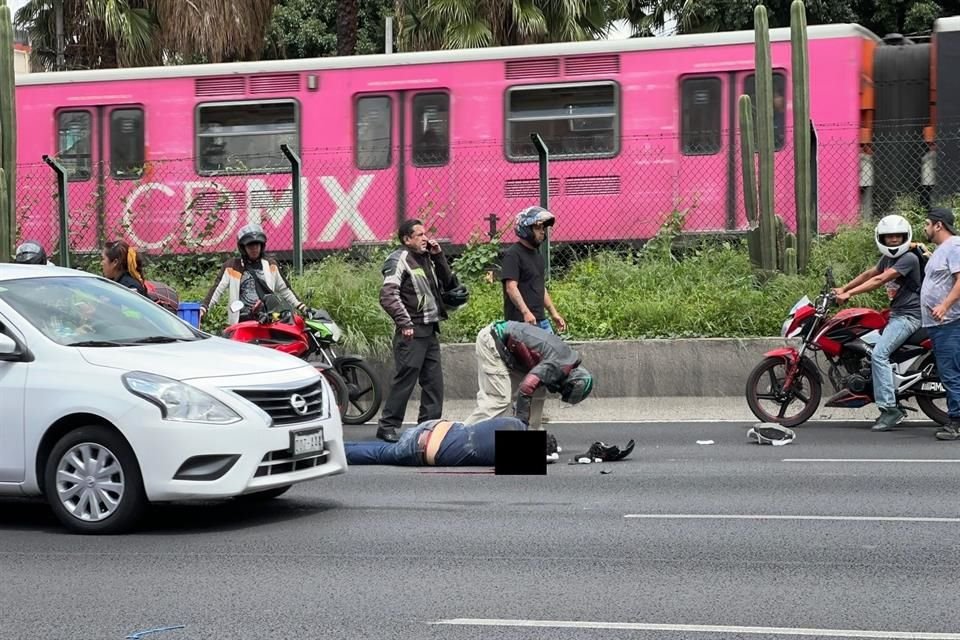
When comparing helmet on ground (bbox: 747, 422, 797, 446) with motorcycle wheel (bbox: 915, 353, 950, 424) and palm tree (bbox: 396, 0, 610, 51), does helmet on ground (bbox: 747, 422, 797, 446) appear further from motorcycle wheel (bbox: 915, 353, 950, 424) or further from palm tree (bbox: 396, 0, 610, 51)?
palm tree (bbox: 396, 0, 610, 51)

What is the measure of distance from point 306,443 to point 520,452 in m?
2.46

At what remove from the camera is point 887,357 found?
12094mm

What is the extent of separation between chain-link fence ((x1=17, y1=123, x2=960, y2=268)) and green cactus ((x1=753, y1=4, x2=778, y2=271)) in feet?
6.68

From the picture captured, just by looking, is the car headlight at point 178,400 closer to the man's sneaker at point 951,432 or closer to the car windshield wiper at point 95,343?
the car windshield wiper at point 95,343

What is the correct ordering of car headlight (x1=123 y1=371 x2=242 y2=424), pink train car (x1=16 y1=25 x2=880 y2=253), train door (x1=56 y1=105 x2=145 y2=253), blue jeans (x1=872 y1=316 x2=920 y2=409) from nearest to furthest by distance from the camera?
car headlight (x1=123 y1=371 x2=242 y2=424) → blue jeans (x1=872 y1=316 x2=920 y2=409) → pink train car (x1=16 y1=25 x2=880 y2=253) → train door (x1=56 y1=105 x2=145 y2=253)

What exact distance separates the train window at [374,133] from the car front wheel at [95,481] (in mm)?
11722

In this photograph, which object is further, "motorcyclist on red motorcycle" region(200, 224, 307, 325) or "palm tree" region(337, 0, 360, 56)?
"palm tree" region(337, 0, 360, 56)

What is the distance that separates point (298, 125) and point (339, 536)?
1235cm

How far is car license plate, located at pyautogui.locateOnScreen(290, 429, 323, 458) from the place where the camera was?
841 cm

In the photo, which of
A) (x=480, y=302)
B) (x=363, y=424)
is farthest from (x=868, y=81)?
(x=363, y=424)

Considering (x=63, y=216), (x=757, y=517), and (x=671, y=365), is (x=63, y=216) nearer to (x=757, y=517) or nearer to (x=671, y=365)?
(x=671, y=365)

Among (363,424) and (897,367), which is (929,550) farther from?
(363,424)

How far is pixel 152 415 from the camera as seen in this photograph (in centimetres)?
801

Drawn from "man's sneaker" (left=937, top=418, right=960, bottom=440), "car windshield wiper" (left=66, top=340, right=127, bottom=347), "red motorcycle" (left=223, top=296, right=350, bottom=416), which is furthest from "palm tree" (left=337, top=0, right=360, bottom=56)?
"car windshield wiper" (left=66, top=340, right=127, bottom=347)
